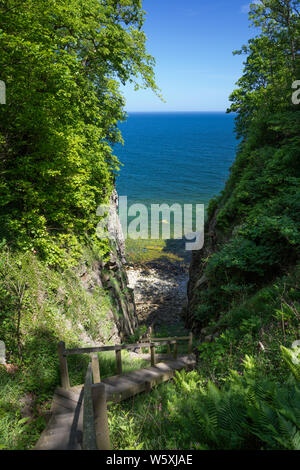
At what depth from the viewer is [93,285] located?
9.62 m

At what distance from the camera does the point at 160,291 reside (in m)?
22.6

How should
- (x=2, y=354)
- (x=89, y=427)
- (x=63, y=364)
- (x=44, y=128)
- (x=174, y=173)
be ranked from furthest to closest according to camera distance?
(x=174, y=173)
(x=44, y=128)
(x=2, y=354)
(x=63, y=364)
(x=89, y=427)

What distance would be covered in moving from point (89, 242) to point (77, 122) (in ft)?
14.9

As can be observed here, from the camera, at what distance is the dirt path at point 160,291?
1803cm

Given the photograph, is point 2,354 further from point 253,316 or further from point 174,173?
point 174,173

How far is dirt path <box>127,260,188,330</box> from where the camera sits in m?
18.0

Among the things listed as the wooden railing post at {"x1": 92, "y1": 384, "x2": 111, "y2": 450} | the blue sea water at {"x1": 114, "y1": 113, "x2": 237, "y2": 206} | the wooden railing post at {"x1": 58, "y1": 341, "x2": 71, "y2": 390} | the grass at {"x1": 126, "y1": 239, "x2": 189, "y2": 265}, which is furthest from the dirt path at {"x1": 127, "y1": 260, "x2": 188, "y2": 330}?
the blue sea water at {"x1": 114, "y1": 113, "x2": 237, "y2": 206}

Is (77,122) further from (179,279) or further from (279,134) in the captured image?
(179,279)

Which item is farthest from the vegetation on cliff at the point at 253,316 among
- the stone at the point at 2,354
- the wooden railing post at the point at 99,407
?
the stone at the point at 2,354

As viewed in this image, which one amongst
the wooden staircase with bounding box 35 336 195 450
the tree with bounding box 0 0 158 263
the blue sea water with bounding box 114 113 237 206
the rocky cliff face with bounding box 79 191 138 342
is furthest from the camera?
the blue sea water with bounding box 114 113 237 206

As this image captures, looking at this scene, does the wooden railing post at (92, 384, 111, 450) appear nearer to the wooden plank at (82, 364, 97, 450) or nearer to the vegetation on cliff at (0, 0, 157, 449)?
the wooden plank at (82, 364, 97, 450)

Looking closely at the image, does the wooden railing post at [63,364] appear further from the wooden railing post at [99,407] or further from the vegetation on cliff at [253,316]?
the wooden railing post at [99,407]

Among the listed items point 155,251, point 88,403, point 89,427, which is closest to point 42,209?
point 88,403

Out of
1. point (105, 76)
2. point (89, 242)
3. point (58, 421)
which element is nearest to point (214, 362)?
point (58, 421)
